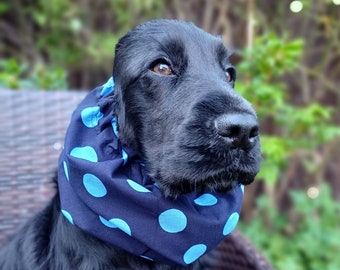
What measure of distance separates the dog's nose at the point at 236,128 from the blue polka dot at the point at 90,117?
0.42m

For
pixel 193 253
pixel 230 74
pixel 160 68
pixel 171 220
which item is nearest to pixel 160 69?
pixel 160 68

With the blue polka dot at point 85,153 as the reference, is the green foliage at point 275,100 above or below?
below

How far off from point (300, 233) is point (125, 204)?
2.24 meters

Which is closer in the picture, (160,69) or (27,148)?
(160,69)

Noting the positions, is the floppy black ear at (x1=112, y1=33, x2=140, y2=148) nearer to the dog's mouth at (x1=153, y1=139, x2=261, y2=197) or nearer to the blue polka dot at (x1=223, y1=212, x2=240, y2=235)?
the dog's mouth at (x1=153, y1=139, x2=261, y2=197)

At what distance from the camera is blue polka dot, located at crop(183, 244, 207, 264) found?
5.13ft

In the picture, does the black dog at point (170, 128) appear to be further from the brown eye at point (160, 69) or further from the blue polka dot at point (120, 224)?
the blue polka dot at point (120, 224)

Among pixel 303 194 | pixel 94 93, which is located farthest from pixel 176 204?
pixel 303 194

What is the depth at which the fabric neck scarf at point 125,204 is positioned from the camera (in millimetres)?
1489

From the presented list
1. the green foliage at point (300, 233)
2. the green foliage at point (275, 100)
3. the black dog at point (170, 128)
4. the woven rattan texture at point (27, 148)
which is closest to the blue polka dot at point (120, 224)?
the black dog at point (170, 128)

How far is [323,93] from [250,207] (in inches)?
40.1

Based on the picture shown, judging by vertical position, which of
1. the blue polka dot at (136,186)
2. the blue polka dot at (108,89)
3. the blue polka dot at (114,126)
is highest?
the blue polka dot at (108,89)

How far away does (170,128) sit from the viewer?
151cm

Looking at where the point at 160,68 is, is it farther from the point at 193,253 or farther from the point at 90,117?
the point at 193,253
